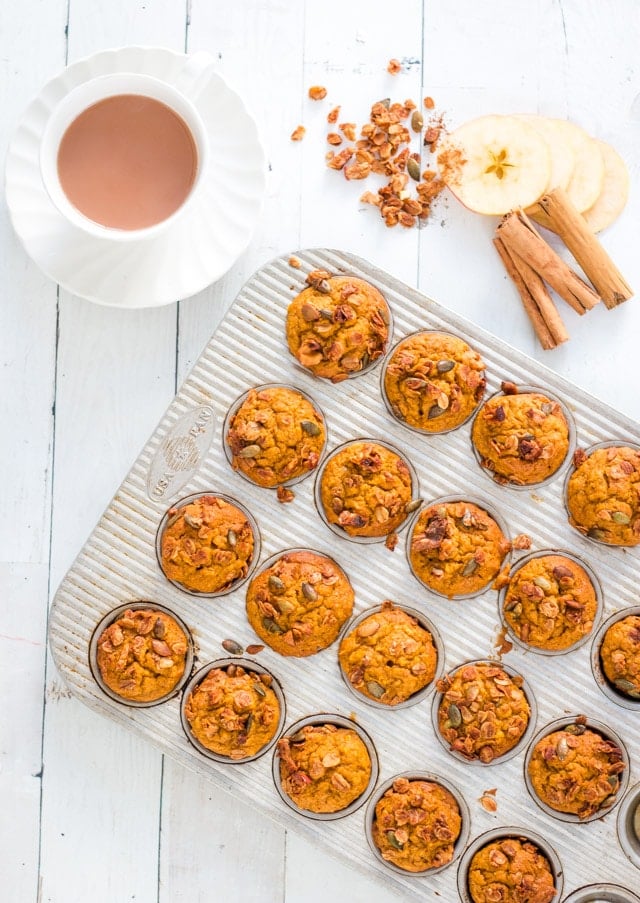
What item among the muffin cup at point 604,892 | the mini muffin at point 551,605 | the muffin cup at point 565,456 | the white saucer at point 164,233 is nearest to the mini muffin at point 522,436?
the muffin cup at point 565,456

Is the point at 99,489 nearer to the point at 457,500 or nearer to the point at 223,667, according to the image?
Answer: the point at 223,667

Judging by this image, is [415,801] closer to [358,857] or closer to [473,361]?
[358,857]

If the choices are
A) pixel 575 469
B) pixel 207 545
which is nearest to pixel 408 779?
pixel 207 545

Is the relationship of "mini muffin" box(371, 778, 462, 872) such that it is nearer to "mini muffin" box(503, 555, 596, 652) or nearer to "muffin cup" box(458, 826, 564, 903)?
"muffin cup" box(458, 826, 564, 903)

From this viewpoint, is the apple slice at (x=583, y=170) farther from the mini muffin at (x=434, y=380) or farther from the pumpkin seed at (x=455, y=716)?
the pumpkin seed at (x=455, y=716)

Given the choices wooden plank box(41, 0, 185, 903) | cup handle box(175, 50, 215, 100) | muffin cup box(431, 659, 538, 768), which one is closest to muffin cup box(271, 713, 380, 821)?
muffin cup box(431, 659, 538, 768)

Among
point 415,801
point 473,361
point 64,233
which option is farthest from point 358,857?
point 64,233
